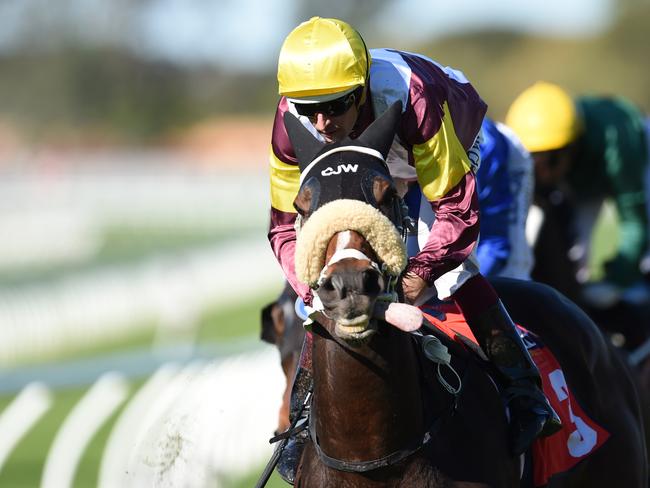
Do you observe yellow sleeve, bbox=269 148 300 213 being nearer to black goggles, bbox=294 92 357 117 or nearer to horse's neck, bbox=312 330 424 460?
black goggles, bbox=294 92 357 117

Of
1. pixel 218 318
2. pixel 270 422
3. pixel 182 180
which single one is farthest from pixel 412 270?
pixel 182 180

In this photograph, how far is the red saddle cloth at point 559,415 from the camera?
12.7ft

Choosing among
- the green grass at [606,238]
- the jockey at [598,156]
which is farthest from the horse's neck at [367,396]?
the green grass at [606,238]

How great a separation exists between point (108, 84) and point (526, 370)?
1825 inches

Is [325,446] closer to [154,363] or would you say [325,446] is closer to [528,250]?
[528,250]

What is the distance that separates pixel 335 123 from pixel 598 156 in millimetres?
3876

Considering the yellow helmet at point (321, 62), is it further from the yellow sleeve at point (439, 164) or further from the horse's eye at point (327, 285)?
the horse's eye at point (327, 285)

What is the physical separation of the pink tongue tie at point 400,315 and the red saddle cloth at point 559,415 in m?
0.88

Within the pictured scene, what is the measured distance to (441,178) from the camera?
11.2ft

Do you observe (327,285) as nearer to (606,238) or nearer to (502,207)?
(502,207)

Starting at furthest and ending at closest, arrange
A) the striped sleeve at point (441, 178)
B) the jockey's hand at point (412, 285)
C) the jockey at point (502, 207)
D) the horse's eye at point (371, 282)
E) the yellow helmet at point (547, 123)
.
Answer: the yellow helmet at point (547, 123) < the jockey at point (502, 207) < the striped sleeve at point (441, 178) < the jockey's hand at point (412, 285) < the horse's eye at point (371, 282)

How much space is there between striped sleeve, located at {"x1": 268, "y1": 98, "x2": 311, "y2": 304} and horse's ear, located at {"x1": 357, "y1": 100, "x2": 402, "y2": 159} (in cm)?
46

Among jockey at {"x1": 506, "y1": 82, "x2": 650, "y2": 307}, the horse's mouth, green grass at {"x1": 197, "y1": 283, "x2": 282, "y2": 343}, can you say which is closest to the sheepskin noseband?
the horse's mouth

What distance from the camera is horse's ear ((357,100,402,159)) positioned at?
10.1ft
